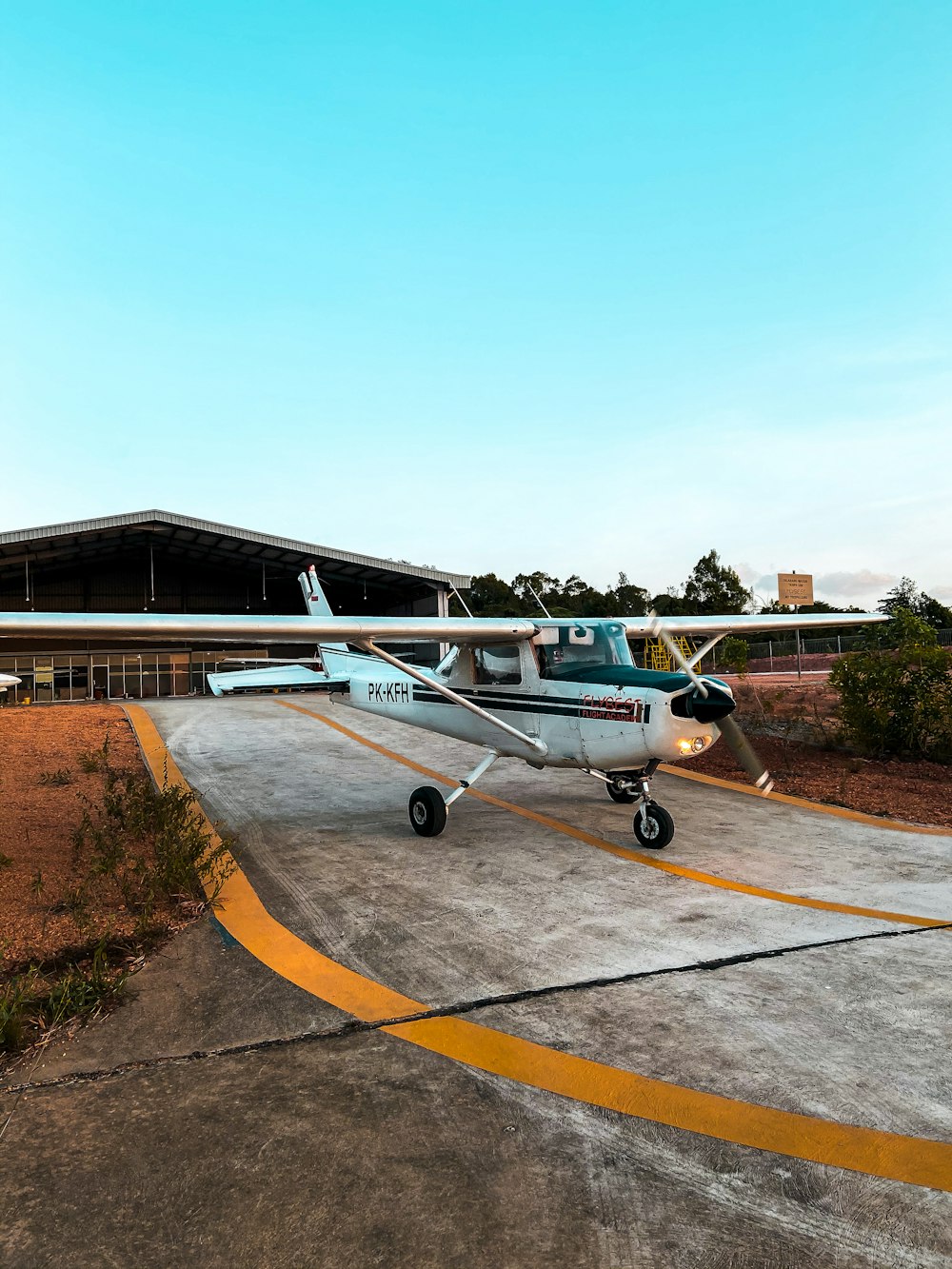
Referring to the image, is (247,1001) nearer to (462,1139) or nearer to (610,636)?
(462,1139)

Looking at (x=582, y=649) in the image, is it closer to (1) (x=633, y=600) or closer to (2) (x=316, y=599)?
(2) (x=316, y=599)

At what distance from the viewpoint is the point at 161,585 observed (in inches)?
1726

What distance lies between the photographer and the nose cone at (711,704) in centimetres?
679

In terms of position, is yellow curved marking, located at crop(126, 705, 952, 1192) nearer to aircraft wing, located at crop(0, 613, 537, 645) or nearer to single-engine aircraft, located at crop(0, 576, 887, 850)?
aircraft wing, located at crop(0, 613, 537, 645)

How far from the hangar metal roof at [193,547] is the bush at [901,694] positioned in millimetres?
22492

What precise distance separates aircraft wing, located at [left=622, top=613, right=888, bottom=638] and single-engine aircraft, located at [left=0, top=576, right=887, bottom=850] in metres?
0.04

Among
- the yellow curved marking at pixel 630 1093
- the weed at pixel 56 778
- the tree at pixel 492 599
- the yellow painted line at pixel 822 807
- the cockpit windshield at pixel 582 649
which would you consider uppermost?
the tree at pixel 492 599

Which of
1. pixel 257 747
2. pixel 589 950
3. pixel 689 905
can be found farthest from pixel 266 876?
pixel 257 747

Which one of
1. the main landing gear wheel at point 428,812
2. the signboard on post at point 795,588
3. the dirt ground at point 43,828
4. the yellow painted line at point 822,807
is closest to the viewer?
the dirt ground at point 43,828

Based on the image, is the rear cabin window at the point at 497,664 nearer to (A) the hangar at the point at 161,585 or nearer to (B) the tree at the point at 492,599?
(A) the hangar at the point at 161,585

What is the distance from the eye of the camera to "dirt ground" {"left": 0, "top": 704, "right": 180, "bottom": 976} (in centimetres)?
491

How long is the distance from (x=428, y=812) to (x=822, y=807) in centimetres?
481

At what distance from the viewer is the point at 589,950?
4.88 metres

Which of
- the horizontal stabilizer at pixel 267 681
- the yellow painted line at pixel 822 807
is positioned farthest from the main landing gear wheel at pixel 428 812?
the yellow painted line at pixel 822 807
